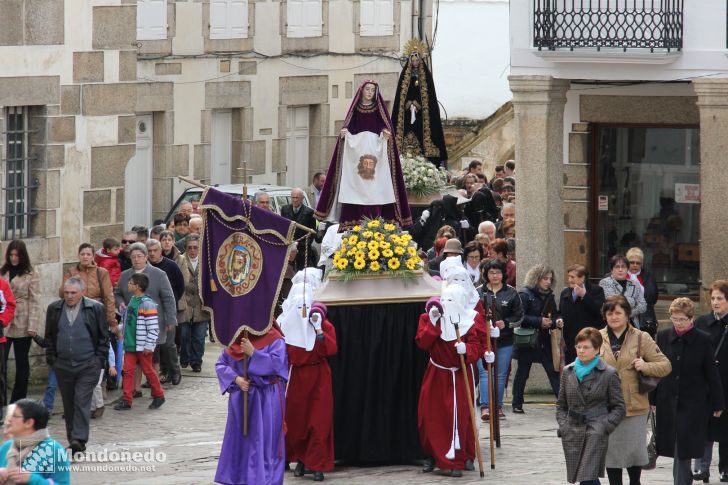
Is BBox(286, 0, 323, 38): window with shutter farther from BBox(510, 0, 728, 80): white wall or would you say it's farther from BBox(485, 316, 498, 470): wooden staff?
BBox(485, 316, 498, 470): wooden staff

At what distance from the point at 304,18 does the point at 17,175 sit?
1414 cm

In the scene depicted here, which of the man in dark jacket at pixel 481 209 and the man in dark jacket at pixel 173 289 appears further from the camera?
the man in dark jacket at pixel 481 209

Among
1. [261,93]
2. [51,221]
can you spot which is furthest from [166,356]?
[261,93]

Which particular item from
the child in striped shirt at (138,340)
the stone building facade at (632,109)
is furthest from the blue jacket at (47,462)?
the stone building facade at (632,109)

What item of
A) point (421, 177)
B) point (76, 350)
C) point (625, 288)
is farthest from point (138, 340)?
point (421, 177)

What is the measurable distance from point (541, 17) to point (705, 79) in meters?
1.71

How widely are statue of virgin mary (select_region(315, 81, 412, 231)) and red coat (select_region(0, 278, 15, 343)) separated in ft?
9.67

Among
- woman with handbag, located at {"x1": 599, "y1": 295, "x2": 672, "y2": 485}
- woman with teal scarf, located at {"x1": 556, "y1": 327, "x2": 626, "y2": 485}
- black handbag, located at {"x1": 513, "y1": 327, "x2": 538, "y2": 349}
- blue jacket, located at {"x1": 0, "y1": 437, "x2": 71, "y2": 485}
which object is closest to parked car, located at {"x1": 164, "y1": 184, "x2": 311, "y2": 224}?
black handbag, located at {"x1": 513, "y1": 327, "x2": 538, "y2": 349}

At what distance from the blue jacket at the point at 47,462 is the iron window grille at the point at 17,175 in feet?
28.6

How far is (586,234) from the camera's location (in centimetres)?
2022

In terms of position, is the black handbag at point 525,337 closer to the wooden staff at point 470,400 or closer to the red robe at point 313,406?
the wooden staff at point 470,400

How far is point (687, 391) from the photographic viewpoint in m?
13.3

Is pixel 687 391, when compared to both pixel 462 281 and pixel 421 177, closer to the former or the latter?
pixel 462 281

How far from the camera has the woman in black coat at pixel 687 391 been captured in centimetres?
1320
